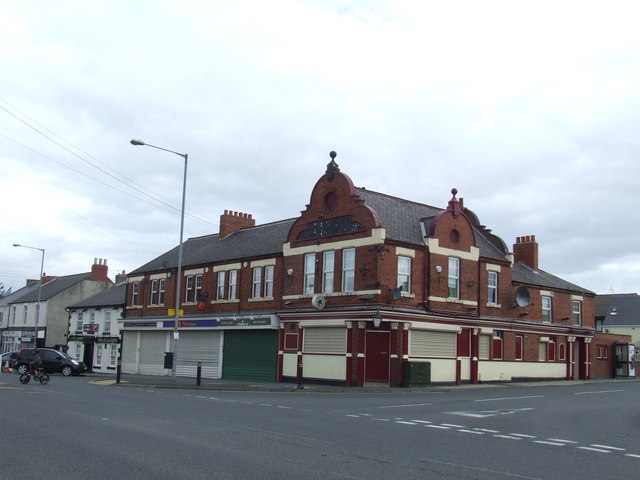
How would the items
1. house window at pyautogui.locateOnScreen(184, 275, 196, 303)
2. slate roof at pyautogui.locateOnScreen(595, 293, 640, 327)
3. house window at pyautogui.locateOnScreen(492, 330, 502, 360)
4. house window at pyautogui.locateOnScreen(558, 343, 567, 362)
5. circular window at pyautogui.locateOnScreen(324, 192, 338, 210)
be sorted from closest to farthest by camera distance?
1. circular window at pyautogui.locateOnScreen(324, 192, 338, 210)
2. house window at pyautogui.locateOnScreen(492, 330, 502, 360)
3. house window at pyautogui.locateOnScreen(558, 343, 567, 362)
4. house window at pyautogui.locateOnScreen(184, 275, 196, 303)
5. slate roof at pyautogui.locateOnScreen(595, 293, 640, 327)

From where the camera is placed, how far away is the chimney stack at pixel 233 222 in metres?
45.9

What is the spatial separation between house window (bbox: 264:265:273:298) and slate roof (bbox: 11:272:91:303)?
33.7m

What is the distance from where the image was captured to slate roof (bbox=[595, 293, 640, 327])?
225 ft

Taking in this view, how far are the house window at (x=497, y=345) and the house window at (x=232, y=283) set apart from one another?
14831 mm

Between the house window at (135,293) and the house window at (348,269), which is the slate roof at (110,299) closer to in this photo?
the house window at (135,293)

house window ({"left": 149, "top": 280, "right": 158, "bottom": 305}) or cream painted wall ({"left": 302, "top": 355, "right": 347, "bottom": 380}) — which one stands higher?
house window ({"left": 149, "top": 280, "right": 158, "bottom": 305})

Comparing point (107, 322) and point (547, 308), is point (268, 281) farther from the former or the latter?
point (107, 322)

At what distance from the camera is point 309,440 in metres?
12.3

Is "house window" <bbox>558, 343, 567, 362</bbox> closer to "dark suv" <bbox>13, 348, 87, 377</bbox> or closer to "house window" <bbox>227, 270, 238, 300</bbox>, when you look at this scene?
"house window" <bbox>227, 270, 238, 300</bbox>

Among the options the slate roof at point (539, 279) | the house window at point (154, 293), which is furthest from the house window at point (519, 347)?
the house window at point (154, 293)

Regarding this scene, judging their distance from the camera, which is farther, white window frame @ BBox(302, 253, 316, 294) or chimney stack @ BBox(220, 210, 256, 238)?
chimney stack @ BBox(220, 210, 256, 238)

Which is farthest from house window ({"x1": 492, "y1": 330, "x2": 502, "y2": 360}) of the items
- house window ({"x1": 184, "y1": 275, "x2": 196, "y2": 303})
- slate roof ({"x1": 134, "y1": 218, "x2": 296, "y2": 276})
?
house window ({"x1": 184, "y1": 275, "x2": 196, "y2": 303})

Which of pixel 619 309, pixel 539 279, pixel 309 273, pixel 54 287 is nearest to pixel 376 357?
pixel 309 273

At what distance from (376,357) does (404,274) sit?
4.14 m
